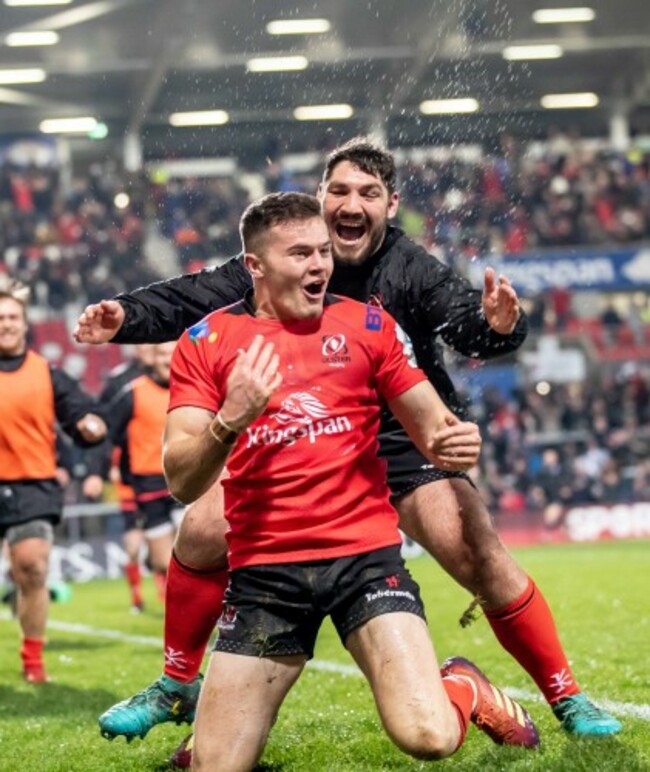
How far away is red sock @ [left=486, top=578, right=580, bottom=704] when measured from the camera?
6.48m

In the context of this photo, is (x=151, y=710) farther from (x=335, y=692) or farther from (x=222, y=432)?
(x=335, y=692)

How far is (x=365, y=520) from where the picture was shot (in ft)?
18.4

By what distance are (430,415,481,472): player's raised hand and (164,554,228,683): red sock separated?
1384 mm

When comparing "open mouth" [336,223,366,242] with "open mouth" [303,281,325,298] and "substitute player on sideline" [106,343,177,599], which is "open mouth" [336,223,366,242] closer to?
"open mouth" [303,281,325,298]

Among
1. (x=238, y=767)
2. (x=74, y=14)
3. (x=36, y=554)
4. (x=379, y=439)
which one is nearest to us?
(x=238, y=767)

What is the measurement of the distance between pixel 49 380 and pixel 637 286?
2268cm

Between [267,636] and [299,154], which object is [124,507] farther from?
[299,154]

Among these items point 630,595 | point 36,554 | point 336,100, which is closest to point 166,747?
point 36,554

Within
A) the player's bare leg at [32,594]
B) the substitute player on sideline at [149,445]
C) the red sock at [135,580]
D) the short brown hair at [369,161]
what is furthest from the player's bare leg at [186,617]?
the red sock at [135,580]

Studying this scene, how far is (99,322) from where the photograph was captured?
632cm

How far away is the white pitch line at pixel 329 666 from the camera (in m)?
7.21

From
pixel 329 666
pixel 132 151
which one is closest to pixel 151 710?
pixel 329 666

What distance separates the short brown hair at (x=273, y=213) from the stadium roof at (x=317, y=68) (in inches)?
956

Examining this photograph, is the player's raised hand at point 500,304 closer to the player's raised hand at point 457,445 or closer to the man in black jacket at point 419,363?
the man in black jacket at point 419,363
